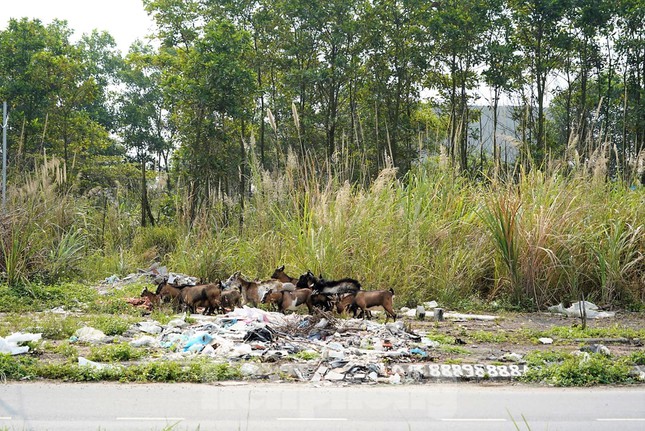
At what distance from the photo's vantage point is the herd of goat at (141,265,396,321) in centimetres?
824

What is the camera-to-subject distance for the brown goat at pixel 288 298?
8.38 meters

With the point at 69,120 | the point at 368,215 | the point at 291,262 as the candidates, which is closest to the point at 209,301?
the point at 291,262

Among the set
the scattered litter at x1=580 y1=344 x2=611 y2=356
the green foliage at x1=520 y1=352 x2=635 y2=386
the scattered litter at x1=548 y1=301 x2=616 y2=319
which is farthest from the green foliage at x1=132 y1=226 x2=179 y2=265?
the green foliage at x1=520 y1=352 x2=635 y2=386

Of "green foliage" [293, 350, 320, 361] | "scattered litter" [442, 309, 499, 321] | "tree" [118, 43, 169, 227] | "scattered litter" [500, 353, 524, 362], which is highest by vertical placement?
"tree" [118, 43, 169, 227]

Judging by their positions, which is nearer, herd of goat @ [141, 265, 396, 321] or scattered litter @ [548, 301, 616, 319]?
herd of goat @ [141, 265, 396, 321]

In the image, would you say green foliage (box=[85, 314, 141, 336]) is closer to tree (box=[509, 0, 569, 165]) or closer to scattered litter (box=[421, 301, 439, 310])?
scattered litter (box=[421, 301, 439, 310])

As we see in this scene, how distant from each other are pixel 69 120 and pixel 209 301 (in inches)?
815

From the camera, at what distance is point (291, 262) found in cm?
1057

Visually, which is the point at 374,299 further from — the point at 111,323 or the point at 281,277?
the point at 111,323

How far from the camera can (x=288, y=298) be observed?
332 inches

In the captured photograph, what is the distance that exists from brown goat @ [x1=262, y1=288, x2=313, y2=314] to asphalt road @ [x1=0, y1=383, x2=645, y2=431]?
281 centimetres

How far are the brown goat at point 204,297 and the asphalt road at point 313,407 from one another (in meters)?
2.98

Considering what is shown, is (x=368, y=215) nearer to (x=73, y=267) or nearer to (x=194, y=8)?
(x=73, y=267)

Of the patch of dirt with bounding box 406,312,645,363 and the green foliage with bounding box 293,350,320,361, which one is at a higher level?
the green foliage with bounding box 293,350,320,361
